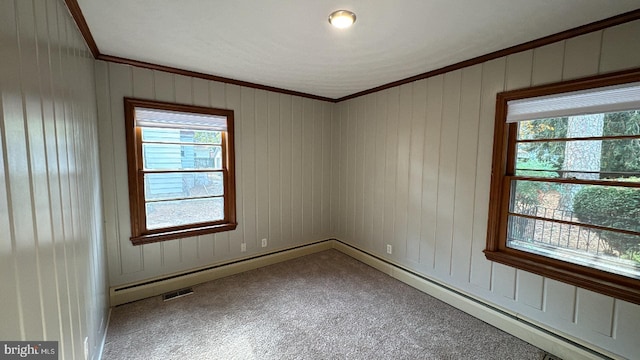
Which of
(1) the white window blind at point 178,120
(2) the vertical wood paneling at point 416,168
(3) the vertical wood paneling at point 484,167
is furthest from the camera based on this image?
(2) the vertical wood paneling at point 416,168

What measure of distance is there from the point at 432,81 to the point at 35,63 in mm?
3040

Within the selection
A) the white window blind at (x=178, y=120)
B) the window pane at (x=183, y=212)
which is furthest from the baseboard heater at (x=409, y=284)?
the white window blind at (x=178, y=120)

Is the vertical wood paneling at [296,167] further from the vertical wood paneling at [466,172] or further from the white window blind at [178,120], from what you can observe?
the vertical wood paneling at [466,172]

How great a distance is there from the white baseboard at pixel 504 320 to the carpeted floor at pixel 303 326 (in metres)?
0.07

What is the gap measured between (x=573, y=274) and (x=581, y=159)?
2.91ft

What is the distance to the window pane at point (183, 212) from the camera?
286 cm

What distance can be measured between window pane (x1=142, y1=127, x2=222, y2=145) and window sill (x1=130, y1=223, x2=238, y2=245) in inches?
41.3

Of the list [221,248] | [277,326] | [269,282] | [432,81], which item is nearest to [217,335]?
[277,326]

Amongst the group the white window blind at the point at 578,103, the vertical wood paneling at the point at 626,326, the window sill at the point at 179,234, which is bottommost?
the vertical wood paneling at the point at 626,326

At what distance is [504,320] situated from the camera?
7.53ft

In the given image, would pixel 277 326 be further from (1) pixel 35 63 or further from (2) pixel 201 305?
(1) pixel 35 63

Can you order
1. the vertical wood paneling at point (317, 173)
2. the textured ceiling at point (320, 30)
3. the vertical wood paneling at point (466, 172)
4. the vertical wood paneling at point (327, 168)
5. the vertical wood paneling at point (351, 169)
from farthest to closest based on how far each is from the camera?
the vertical wood paneling at point (327, 168)
the vertical wood paneling at point (317, 173)
the vertical wood paneling at point (351, 169)
the vertical wood paneling at point (466, 172)
the textured ceiling at point (320, 30)

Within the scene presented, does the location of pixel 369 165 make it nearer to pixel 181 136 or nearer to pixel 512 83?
pixel 512 83

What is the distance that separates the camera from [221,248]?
3268 mm
